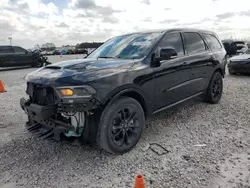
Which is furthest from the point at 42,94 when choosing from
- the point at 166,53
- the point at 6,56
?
the point at 6,56

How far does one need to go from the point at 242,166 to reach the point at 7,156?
321 cm

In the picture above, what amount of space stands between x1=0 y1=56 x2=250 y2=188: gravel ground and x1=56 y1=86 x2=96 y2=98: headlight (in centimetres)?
97

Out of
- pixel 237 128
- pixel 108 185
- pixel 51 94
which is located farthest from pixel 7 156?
pixel 237 128

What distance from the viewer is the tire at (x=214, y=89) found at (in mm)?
5359

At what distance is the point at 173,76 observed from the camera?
4.02 meters

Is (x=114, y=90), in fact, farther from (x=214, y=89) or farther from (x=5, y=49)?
(x=5, y=49)

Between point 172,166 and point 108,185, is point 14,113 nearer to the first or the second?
point 108,185

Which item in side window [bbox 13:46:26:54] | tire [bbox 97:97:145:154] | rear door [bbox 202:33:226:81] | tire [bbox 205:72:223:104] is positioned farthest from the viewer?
side window [bbox 13:46:26:54]

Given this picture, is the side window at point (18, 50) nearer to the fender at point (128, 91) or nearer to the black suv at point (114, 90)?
the black suv at point (114, 90)

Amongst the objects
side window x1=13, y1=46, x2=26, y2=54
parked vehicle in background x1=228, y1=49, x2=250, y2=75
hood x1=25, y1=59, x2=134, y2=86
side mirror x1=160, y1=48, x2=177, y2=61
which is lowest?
parked vehicle in background x1=228, y1=49, x2=250, y2=75

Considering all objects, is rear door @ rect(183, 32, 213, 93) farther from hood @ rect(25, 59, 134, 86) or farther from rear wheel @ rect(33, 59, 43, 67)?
rear wheel @ rect(33, 59, 43, 67)

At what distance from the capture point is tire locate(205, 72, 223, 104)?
17.6 feet

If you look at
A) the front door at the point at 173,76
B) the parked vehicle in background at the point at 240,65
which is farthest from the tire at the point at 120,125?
the parked vehicle in background at the point at 240,65

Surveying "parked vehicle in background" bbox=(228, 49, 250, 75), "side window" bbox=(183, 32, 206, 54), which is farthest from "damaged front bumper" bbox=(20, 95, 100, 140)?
"parked vehicle in background" bbox=(228, 49, 250, 75)
